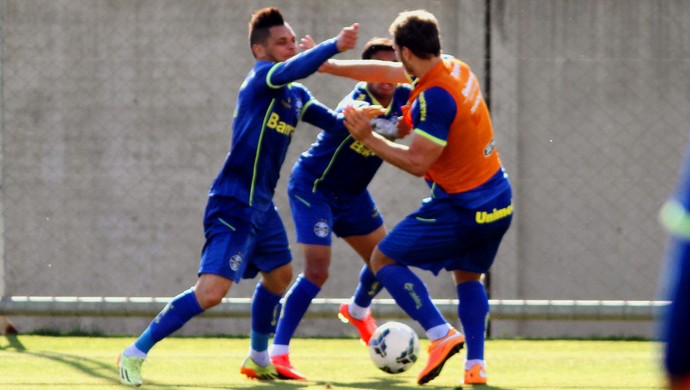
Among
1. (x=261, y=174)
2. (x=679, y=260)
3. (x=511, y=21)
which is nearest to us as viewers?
(x=679, y=260)

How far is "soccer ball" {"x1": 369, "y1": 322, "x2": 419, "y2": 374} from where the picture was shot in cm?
534

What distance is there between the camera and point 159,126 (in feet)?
27.4

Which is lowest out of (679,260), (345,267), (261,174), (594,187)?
(345,267)

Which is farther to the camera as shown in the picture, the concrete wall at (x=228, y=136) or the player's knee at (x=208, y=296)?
the concrete wall at (x=228, y=136)

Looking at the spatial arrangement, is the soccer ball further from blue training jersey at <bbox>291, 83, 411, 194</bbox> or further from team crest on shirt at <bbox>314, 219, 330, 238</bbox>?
blue training jersey at <bbox>291, 83, 411, 194</bbox>

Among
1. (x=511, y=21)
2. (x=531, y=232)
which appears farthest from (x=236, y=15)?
(x=531, y=232)

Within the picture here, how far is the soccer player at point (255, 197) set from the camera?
5.00m

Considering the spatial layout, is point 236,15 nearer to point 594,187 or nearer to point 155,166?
point 155,166

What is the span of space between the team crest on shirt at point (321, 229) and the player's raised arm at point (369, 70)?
82cm

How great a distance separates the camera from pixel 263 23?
17.4ft

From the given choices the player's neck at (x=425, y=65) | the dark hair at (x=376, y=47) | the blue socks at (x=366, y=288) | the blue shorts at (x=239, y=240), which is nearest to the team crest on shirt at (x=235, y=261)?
the blue shorts at (x=239, y=240)

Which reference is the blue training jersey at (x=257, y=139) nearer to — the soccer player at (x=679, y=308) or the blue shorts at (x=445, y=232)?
the blue shorts at (x=445, y=232)

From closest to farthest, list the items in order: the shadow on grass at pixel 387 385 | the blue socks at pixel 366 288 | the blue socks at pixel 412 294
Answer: the blue socks at pixel 412 294 < the shadow on grass at pixel 387 385 < the blue socks at pixel 366 288

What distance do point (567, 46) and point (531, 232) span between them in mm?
1404
